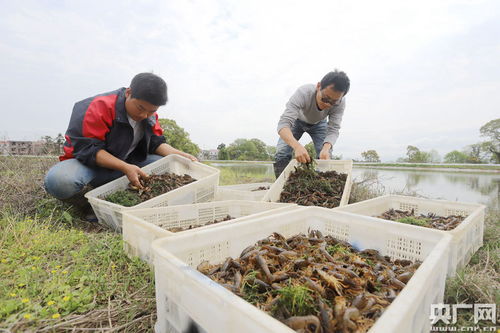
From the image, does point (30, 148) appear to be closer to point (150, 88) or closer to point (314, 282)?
point (150, 88)

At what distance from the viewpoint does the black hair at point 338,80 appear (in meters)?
3.65

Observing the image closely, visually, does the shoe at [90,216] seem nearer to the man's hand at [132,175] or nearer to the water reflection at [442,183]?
the man's hand at [132,175]

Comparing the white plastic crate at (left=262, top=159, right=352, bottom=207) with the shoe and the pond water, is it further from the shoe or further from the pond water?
the shoe

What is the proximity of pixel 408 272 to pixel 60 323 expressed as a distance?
1.86 metres

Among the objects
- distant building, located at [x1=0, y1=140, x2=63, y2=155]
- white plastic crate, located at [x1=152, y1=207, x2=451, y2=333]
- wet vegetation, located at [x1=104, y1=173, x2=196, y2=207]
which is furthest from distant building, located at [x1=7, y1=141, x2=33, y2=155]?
white plastic crate, located at [x1=152, y1=207, x2=451, y2=333]

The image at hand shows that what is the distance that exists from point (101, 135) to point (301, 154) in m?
2.70

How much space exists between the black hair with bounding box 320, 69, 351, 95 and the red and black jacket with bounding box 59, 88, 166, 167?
291cm

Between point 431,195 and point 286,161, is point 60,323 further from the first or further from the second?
point 431,195

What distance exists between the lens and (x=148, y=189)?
3.14 metres

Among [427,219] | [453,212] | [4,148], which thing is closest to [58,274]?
[427,219]

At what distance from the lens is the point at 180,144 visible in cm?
2288

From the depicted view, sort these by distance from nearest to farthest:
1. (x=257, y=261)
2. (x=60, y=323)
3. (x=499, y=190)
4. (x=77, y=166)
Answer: (x=60, y=323), (x=257, y=261), (x=77, y=166), (x=499, y=190)

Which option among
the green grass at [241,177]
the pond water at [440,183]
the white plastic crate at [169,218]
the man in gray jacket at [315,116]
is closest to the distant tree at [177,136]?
the green grass at [241,177]

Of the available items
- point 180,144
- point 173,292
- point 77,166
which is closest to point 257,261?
point 173,292
